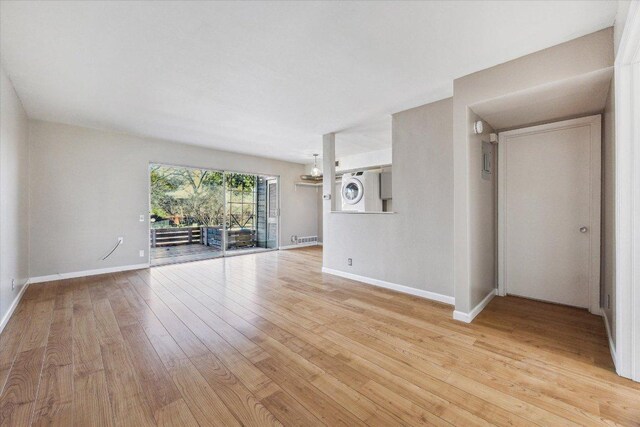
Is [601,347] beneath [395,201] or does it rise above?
beneath

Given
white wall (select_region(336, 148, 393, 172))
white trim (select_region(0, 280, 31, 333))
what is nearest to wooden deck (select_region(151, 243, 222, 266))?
white trim (select_region(0, 280, 31, 333))

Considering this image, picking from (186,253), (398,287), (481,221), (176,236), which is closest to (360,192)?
(398,287)

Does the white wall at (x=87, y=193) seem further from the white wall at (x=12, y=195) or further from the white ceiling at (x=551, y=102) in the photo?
the white ceiling at (x=551, y=102)

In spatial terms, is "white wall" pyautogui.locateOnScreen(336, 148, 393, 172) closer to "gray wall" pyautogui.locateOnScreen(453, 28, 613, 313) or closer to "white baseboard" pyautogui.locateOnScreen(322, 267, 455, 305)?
"white baseboard" pyautogui.locateOnScreen(322, 267, 455, 305)

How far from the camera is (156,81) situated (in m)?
2.78

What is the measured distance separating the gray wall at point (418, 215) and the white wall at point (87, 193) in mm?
4274

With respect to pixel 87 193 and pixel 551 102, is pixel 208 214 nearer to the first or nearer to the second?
pixel 87 193

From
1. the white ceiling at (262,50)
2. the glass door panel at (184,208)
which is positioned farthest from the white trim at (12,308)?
the white ceiling at (262,50)

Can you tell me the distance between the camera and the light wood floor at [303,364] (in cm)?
147

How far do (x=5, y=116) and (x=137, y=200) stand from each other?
246cm

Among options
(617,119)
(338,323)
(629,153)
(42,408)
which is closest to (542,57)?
(617,119)

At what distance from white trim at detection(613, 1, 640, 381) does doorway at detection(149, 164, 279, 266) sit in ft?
20.0

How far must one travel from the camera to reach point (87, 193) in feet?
Result: 14.7

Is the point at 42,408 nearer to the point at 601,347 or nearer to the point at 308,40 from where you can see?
the point at 308,40
